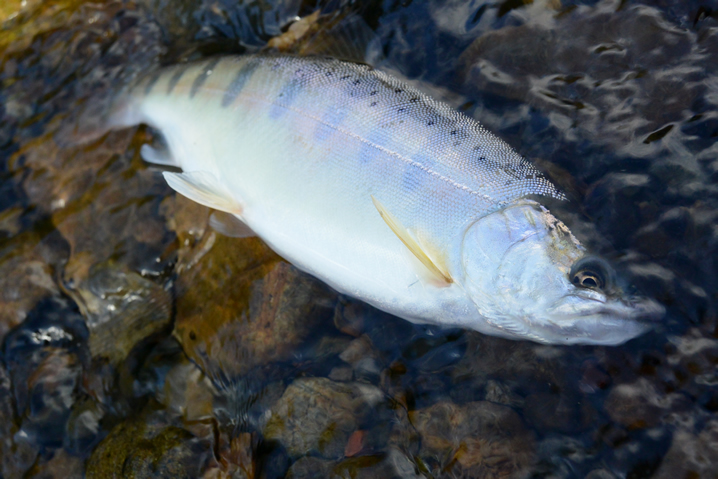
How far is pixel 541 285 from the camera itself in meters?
2.11

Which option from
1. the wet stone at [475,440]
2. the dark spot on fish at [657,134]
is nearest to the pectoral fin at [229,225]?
the wet stone at [475,440]

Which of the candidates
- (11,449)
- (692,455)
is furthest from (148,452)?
(692,455)

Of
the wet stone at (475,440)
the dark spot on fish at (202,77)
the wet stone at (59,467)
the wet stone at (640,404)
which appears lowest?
the wet stone at (59,467)

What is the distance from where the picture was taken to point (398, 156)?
2.46 meters

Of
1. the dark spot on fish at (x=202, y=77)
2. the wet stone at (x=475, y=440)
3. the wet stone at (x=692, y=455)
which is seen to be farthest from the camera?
the dark spot on fish at (x=202, y=77)

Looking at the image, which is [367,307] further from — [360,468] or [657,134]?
[657,134]

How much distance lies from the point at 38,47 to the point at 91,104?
898 millimetres

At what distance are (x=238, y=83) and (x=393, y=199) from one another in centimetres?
138

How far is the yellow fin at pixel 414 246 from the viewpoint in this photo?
226 cm

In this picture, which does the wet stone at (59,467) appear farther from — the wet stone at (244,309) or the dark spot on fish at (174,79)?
the dark spot on fish at (174,79)

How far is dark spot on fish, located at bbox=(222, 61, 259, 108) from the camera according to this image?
9.84ft

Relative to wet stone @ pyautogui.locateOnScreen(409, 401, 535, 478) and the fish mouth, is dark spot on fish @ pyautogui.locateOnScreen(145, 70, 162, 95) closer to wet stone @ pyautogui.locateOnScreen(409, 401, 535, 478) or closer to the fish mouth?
wet stone @ pyautogui.locateOnScreen(409, 401, 535, 478)

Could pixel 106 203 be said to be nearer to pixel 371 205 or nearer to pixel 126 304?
pixel 126 304

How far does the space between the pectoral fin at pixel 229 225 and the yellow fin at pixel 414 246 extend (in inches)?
42.1
